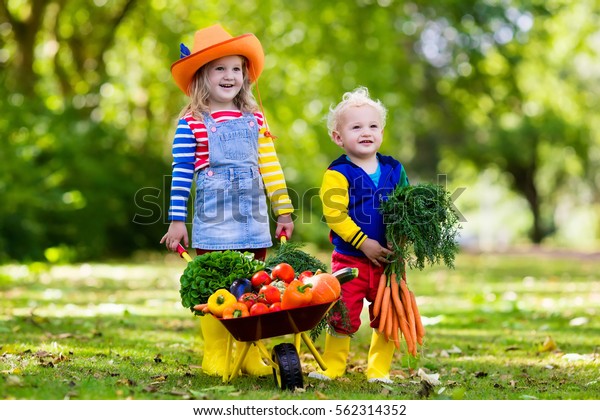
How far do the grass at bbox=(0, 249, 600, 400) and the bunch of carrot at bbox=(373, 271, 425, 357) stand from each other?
254 mm

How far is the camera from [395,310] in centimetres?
485

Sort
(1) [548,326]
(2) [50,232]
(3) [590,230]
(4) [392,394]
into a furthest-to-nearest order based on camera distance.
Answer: (3) [590,230], (2) [50,232], (1) [548,326], (4) [392,394]

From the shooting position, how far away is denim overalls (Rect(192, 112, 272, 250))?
4.97 meters

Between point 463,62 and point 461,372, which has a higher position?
point 463,62

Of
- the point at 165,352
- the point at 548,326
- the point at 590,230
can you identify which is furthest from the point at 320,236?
the point at 590,230

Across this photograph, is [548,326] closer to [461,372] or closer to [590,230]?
[461,372]

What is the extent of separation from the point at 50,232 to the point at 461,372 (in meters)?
11.1

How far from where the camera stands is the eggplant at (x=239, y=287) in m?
4.42

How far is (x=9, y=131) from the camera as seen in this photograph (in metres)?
12.4

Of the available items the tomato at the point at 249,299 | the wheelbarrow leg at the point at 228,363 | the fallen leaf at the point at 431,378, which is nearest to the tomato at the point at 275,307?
the tomato at the point at 249,299

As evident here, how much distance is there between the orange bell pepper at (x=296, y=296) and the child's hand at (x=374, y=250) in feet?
2.14

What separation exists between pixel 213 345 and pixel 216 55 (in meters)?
1.70

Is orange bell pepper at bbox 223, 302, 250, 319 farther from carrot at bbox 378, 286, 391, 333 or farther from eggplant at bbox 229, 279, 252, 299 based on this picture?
carrot at bbox 378, 286, 391, 333

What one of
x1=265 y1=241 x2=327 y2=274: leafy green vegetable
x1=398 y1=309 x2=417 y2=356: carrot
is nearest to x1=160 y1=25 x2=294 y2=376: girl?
x1=265 y1=241 x2=327 y2=274: leafy green vegetable
